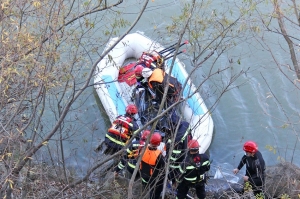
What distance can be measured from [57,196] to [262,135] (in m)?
5.13

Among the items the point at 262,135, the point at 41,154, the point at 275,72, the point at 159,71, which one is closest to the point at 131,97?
the point at 159,71

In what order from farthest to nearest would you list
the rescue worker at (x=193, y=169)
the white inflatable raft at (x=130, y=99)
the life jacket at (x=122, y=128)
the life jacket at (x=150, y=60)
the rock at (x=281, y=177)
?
the life jacket at (x=150, y=60), the white inflatable raft at (x=130, y=99), the life jacket at (x=122, y=128), the rock at (x=281, y=177), the rescue worker at (x=193, y=169)

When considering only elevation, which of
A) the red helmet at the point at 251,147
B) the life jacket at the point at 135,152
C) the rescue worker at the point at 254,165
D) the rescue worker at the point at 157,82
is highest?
the rescue worker at the point at 157,82

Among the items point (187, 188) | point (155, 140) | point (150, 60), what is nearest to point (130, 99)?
point (150, 60)

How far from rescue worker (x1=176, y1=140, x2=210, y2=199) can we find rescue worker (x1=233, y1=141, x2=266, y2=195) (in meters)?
0.71

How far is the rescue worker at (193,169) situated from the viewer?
635 centimetres

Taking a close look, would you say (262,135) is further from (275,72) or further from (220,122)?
(275,72)

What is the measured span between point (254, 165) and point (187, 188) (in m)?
1.08

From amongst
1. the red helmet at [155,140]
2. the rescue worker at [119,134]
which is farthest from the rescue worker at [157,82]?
the red helmet at [155,140]

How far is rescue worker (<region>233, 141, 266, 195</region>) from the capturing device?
6703 millimetres

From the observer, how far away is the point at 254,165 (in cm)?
677

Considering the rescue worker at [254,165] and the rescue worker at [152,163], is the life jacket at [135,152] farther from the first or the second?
the rescue worker at [254,165]

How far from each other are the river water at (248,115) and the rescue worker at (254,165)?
1774mm

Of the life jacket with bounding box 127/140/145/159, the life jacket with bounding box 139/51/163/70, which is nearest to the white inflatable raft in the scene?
the life jacket with bounding box 139/51/163/70
